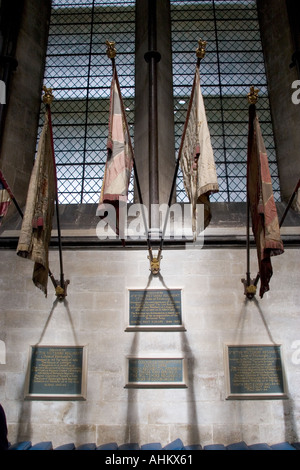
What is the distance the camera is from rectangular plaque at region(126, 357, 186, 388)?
5.52 metres

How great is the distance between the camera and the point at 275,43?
8453mm

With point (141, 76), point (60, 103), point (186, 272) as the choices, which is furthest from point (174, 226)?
point (60, 103)

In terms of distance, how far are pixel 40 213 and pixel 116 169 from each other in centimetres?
113

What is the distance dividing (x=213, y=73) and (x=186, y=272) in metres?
5.09

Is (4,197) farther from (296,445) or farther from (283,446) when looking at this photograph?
(296,445)

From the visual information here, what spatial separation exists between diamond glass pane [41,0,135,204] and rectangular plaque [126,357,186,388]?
3172mm

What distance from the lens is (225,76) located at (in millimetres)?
8711

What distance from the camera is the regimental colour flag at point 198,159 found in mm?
4574

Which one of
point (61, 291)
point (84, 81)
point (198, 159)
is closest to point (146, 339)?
point (61, 291)

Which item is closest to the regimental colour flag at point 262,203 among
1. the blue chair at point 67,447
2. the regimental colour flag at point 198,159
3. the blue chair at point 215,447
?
the regimental colour flag at point 198,159

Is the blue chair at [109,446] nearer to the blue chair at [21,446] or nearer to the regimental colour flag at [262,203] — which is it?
the blue chair at [21,446]

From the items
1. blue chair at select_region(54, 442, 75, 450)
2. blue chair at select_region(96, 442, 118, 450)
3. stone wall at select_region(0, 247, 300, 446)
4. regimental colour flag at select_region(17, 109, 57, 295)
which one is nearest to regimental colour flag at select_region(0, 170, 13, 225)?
regimental colour flag at select_region(17, 109, 57, 295)

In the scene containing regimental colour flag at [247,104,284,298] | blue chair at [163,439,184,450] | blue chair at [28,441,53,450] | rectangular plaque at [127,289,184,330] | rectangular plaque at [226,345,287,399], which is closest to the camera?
regimental colour flag at [247,104,284,298]

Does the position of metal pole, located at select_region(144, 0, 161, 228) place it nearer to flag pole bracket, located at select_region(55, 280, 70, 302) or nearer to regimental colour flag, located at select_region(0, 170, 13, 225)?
flag pole bracket, located at select_region(55, 280, 70, 302)
